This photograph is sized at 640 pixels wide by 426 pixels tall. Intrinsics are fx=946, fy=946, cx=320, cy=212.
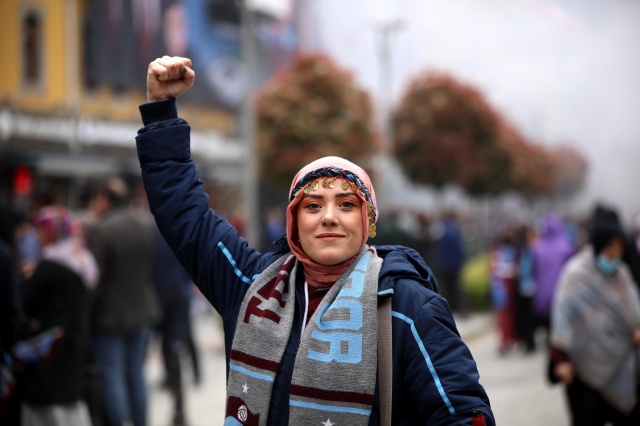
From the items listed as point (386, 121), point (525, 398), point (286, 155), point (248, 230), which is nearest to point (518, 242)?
point (248, 230)

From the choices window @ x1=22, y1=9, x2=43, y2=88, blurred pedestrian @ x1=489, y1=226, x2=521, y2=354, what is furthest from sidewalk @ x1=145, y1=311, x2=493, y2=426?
window @ x1=22, y1=9, x2=43, y2=88

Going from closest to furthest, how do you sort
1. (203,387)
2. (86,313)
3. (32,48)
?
1. (86,313)
2. (203,387)
3. (32,48)

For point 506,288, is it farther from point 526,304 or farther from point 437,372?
point 437,372

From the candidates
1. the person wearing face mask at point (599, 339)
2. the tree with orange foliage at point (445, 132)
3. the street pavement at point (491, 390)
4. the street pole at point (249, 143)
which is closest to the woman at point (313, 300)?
the person wearing face mask at point (599, 339)

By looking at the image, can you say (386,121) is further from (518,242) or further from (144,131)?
(144,131)

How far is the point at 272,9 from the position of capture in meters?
37.4

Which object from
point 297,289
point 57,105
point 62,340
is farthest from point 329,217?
point 57,105

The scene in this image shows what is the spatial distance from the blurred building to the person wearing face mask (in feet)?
40.2

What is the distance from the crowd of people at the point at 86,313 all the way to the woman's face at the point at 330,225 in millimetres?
3101

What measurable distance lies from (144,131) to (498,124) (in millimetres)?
30268

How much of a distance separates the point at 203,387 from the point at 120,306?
3210 millimetres

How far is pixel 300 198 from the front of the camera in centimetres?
273

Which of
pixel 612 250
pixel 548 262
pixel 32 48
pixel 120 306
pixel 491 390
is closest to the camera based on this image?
pixel 612 250

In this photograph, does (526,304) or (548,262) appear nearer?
(548,262)
